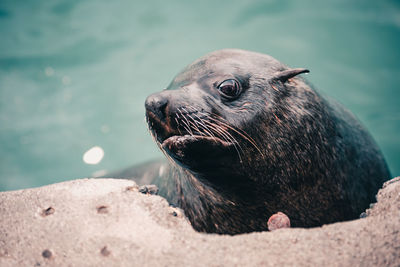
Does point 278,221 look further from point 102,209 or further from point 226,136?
point 102,209

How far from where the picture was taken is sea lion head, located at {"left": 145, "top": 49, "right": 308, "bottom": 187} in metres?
A: 1.98

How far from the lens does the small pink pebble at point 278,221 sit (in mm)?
2191

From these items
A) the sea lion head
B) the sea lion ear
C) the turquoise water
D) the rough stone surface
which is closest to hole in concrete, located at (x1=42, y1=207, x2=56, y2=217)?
the rough stone surface

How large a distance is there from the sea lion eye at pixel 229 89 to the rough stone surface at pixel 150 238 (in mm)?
946

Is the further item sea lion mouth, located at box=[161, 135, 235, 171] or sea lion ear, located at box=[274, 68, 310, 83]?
sea lion ear, located at box=[274, 68, 310, 83]

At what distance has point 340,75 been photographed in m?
19.5

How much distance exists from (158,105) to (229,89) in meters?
0.65

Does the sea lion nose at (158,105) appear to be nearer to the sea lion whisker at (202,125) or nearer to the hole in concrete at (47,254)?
the sea lion whisker at (202,125)

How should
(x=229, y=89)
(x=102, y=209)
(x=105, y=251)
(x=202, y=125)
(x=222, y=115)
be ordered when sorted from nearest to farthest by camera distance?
(x=105, y=251) → (x=102, y=209) → (x=202, y=125) → (x=222, y=115) → (x=229, y=89)

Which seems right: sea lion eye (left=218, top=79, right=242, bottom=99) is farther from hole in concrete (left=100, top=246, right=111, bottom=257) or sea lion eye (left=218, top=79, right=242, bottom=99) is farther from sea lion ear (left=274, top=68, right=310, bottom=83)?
hole in concrete (left=100, top=246, right=111, bottom=257)

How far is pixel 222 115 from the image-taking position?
219cm

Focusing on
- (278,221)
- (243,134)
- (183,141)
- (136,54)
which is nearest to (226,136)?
(243,134)

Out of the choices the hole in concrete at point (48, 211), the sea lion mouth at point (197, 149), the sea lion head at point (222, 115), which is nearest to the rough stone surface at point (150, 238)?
the hole in concrete at point (48, 211)

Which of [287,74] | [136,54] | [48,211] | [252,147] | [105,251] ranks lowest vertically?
[136,54]
